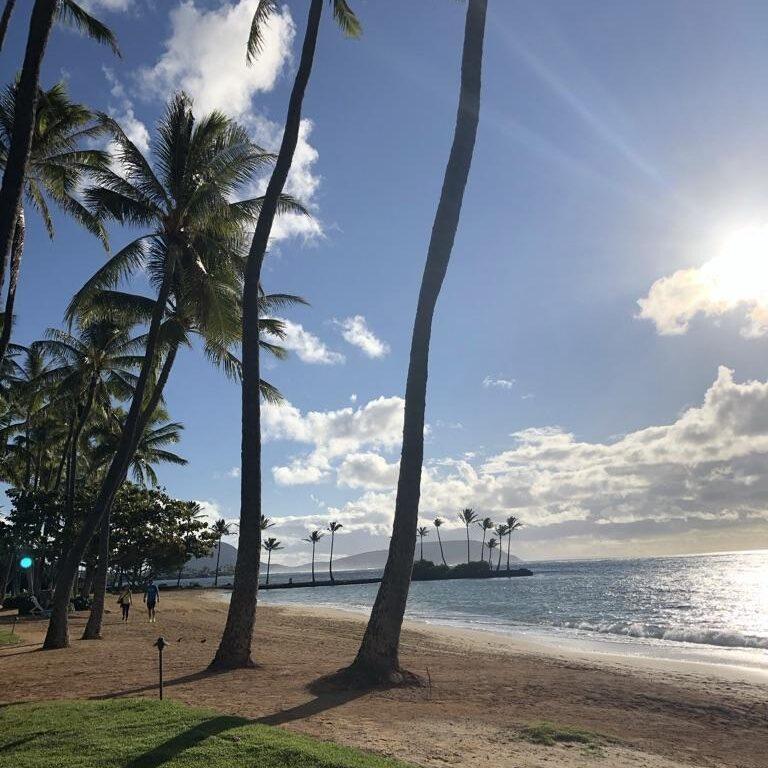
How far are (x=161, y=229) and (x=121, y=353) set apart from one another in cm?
1039

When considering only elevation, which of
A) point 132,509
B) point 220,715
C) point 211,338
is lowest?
point 220,715

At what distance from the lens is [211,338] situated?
679 inches

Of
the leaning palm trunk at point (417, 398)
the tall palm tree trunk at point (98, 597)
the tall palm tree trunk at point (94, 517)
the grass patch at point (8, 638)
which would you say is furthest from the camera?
the tall palm tree trunk at point (98, 597)

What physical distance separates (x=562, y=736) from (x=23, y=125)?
1208cm

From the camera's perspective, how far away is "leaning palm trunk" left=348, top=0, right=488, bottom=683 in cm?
1081

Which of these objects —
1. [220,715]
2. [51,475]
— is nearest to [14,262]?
[220,715]

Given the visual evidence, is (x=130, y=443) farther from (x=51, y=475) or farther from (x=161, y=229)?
(x=51, y=475)

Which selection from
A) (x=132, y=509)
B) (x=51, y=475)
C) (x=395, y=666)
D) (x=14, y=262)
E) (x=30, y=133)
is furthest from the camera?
(x=51, y=475)

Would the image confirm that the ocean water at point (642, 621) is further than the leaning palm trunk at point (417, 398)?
Yes

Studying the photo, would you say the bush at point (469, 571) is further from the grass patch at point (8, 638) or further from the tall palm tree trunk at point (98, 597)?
the grass patch at point (8, 638)

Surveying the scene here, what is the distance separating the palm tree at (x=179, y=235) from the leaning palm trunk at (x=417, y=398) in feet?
19.5

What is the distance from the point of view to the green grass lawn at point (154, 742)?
5496mm

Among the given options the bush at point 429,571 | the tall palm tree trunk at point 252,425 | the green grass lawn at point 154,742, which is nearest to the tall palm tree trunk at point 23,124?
the tall palm tree trunk at point 252,425

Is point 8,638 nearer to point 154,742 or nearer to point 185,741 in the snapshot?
point 154,742
